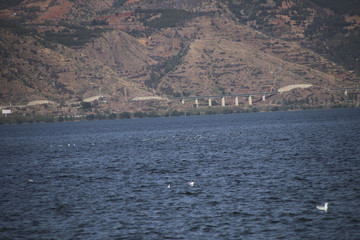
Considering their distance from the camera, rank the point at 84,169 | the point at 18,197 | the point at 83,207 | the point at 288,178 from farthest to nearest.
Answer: the point at 84,169 → the point at 288,178 → the point at 18,197 → the point at 83,207

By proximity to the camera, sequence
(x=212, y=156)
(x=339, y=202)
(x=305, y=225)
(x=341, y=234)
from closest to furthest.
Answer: (x=341, y=234) → (x=305, y=225) → (x=339, y=202) → (x=212, y=156)

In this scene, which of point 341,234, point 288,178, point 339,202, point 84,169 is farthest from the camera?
point 84,169

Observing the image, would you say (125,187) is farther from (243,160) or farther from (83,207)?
(243,160)

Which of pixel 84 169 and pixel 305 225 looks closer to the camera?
pixel 305 225

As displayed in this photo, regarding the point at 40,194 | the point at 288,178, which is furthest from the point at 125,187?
the point at 288,178

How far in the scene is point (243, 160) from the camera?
191 feet

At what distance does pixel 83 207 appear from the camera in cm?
3550

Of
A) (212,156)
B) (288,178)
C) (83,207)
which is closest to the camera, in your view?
(83,207)

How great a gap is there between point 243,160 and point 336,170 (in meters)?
13.9

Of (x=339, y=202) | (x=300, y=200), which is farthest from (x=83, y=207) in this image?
(x=339, y=202)

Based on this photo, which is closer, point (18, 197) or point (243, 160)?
point (18, 197)

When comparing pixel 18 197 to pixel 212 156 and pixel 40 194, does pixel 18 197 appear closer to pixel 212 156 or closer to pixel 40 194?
pixel 40 194

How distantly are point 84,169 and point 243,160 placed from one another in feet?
56.3

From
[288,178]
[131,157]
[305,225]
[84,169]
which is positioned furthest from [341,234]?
[131,157]
